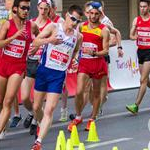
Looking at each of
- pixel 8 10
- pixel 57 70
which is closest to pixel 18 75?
pixel 57 70

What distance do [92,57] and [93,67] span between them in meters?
0.16

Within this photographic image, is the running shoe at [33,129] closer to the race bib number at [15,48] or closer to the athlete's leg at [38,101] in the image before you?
the athlete's leg at [38,101]

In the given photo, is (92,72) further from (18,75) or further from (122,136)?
(18,75)

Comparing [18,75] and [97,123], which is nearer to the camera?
[18,75]

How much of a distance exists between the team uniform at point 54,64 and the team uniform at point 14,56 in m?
0.27

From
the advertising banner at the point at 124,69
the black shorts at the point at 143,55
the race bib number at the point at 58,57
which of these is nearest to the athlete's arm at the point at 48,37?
the race bib number at the point at 58,57

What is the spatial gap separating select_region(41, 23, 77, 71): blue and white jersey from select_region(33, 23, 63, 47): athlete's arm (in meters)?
0.08

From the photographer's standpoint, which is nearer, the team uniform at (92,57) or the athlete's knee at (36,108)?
the athlete's knee at (36,108)

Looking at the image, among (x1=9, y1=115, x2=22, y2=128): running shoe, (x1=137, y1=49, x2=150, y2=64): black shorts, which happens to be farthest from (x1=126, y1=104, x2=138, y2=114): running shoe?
(x1=9, y1=115, x2=22, y2=128): running shoe

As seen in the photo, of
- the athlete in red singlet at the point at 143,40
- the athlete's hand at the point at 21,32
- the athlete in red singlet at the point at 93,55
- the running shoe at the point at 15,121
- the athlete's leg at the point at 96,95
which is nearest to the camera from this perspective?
the athlete's hand at the point at 21,32

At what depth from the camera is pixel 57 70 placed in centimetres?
801

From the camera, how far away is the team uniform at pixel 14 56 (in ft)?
26.4

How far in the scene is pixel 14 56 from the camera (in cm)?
806

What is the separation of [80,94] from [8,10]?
6.81 m
